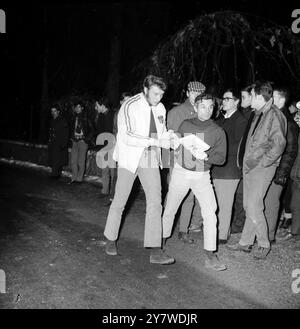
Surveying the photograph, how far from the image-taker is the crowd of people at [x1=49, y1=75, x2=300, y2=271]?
461cm

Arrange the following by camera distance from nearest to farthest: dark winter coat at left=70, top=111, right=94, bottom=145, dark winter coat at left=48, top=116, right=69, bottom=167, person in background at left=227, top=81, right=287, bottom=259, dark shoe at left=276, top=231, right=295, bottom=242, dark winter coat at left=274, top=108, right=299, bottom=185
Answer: person in background at left=227, top=81, right=287, bottom=259 → dark winter coat at left=274, top=108, right=299, bottom=185 → dark shoe at left=276, top=231, right=295, bottom=242 → dark winter coat at left=70, top=111, right=94, bottom=145 → dark winter coat at left=48, top=116, right=69, bottom=167

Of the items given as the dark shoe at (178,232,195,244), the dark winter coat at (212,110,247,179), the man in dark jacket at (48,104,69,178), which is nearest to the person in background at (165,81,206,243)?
the dark shoe at (178,232,195,244)

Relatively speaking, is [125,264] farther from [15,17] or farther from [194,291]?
[15,17]

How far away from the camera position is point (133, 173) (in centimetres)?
469

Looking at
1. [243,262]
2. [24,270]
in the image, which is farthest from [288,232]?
[24,270]

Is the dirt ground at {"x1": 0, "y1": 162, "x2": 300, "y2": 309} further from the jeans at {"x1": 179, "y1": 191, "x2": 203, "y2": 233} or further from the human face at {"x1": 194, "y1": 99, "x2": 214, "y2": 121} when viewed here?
the human face at {"x1": 194, "y1": 99, "x2": 214, "y2": 121}

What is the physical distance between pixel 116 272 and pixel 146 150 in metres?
1.41

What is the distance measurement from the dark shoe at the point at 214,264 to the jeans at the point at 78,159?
213 inches

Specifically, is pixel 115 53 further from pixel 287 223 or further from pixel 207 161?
pixel 207 161

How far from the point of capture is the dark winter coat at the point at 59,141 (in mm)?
10203

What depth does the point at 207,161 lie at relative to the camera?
15.2ft

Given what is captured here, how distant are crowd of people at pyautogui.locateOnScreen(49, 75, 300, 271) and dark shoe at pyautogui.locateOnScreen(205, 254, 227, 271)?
0.04 feet

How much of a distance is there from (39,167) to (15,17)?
26.7ft

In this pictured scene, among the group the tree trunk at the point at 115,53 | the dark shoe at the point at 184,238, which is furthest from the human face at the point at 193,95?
the tree trunk at the point at 115,53
